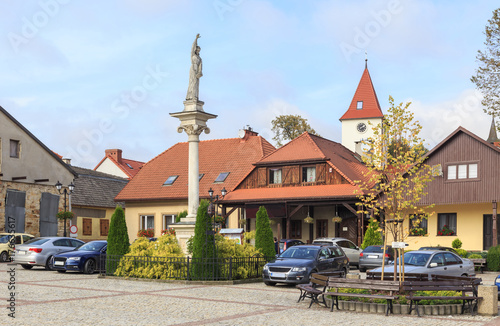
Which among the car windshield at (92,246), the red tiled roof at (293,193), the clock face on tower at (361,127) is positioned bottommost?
the car windshield at (92,246)

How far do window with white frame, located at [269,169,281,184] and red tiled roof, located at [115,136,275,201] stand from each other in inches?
99.5

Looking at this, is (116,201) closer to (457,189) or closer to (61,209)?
(61,209)

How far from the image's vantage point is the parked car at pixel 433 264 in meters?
18.1

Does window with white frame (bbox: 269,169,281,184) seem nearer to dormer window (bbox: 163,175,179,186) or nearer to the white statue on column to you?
dormer window (bbox: 163,175,179,186)

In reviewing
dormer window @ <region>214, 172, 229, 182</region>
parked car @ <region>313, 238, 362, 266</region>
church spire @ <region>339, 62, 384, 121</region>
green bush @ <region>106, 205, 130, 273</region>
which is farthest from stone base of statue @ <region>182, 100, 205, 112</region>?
church spire @ <region>339, 62, 384, 121</region>

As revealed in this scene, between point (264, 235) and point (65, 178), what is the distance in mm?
21301

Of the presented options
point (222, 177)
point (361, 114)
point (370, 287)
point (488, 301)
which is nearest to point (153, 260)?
point (370, 287)

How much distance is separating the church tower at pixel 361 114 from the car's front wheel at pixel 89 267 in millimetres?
53030

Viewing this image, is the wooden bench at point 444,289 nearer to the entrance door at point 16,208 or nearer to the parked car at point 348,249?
the parked car at point 348,249

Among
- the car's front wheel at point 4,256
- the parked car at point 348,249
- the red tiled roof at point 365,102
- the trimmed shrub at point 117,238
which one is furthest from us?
the red tiled roof at point 365,102

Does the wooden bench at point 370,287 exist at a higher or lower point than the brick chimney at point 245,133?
lower

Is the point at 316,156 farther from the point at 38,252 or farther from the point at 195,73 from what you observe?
the point at 38,252

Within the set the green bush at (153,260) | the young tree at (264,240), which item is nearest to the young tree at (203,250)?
the green bush at (153,260)

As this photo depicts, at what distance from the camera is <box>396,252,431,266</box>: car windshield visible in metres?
18.5
